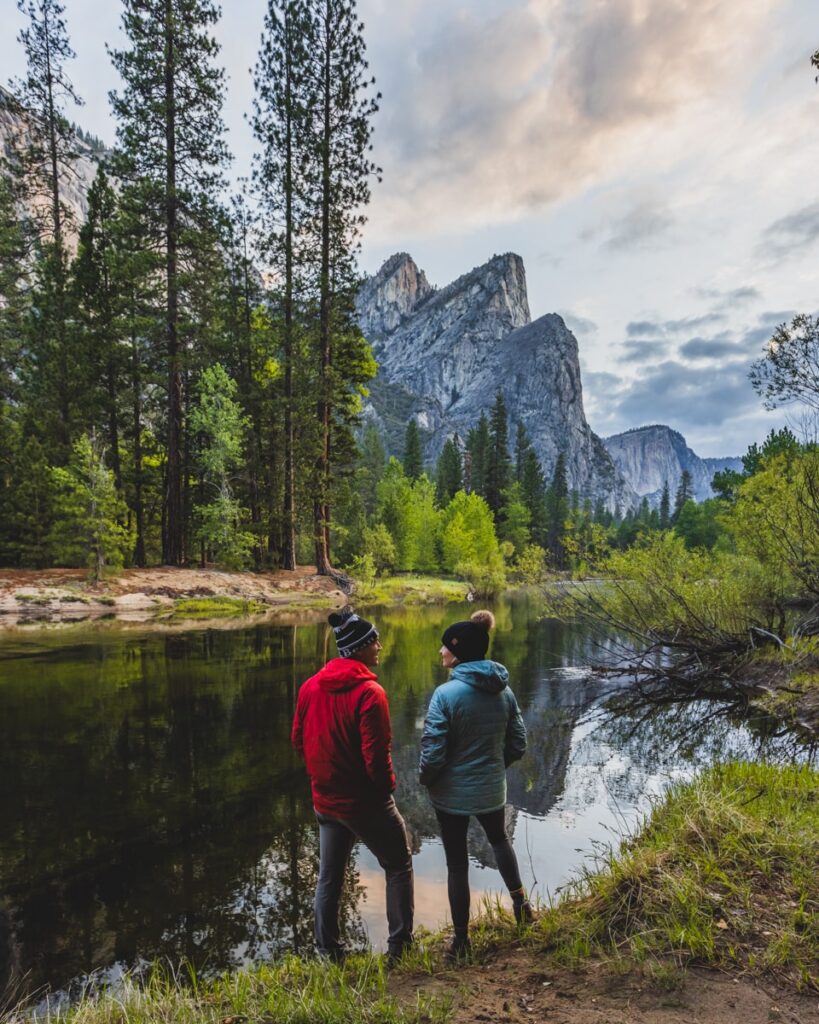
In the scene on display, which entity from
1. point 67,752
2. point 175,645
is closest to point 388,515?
point 175,645

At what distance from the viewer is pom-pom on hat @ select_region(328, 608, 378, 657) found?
376 centimetres

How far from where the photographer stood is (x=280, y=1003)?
2912mm

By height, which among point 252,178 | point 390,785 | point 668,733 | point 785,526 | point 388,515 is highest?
point 252,178

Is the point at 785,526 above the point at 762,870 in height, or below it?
above

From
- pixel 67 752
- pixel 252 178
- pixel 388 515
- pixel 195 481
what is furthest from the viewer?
pixel 388 515

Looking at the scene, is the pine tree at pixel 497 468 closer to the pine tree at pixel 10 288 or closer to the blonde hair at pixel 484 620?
the pine tree at pixel 10 288

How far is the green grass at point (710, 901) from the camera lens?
10.2 feet

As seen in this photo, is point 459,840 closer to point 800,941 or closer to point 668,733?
point 800,941

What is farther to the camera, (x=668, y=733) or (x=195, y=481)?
(x=195, y=481)

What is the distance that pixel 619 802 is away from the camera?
695 centimetres

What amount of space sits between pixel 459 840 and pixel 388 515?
160 ft

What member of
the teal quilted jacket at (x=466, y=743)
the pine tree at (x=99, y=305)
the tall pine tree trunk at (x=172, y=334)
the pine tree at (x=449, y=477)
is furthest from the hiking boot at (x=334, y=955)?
the pine tree at (x=449, y=477)

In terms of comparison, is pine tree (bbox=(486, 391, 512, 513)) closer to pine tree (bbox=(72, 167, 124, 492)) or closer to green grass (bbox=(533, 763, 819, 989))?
pine tree (bbox=(72, 167, 124, 492))

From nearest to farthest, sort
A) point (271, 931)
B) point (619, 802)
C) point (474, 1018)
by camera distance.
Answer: point (474, 1018)
point (271, 931)
point (619, 802)
